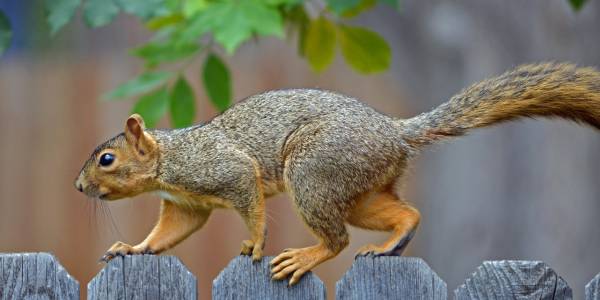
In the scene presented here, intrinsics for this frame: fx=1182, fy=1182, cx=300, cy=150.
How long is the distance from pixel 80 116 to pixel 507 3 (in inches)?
69.9

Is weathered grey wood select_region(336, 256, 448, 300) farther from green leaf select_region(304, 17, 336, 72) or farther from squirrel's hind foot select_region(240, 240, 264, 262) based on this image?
green leaf select_region(304, 17, 336, 72)

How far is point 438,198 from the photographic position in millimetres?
4602

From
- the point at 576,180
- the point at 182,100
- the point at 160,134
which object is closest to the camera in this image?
the point at 160,134

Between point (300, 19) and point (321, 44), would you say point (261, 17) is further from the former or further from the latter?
point (300, 19)

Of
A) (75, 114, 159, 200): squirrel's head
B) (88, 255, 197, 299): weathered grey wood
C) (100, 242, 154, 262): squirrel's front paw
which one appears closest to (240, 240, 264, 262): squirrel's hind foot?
(88, 255, 197, 299): weathered grey wood

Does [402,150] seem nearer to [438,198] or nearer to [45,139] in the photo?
[438,198]

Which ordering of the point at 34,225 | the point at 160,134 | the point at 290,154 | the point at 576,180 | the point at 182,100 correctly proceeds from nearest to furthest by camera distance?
the point at 290,154
the point at 160,134
the point at 182,100
the point at 576,180
the point at 34,225

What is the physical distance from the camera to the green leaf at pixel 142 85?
3.20 metres

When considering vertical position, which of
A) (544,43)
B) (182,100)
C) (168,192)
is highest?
(544,43)

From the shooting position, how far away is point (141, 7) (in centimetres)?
300

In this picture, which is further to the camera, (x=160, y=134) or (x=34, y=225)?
(x=34, y=225)

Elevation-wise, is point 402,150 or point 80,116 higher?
point 80,116

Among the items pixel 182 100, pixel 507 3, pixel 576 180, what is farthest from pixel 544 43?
pixel 182 100

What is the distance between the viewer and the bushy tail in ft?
8.77
